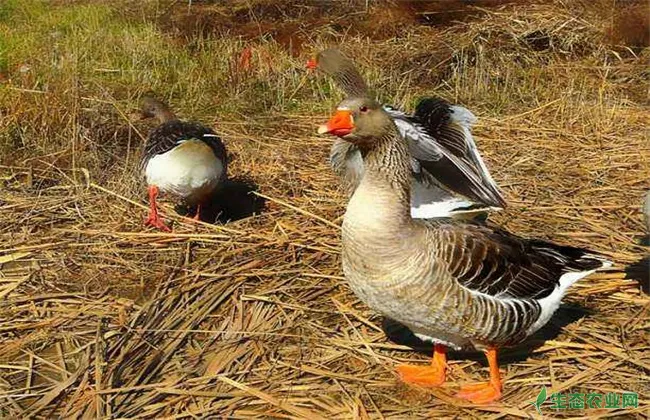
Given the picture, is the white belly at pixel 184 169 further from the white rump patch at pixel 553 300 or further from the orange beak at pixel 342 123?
the white rump patch at pixel 553 300

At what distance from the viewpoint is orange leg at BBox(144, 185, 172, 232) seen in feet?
17.2

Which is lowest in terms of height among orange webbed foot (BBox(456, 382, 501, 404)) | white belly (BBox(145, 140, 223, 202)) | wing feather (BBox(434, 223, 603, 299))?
white belly (BBox(145, 140, 223, 202))

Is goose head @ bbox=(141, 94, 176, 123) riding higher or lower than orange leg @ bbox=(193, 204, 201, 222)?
higher

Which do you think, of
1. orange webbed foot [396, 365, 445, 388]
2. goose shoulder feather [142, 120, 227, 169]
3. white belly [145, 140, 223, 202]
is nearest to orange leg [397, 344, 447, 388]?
orange webbed foot [396, 365, 445, 388]

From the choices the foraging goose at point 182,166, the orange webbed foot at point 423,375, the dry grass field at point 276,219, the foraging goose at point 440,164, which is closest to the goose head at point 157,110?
the dry grass field at point 276,219

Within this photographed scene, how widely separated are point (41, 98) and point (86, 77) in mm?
1681

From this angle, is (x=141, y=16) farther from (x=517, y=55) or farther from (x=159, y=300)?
(x=159, y=300)

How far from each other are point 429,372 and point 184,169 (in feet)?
8.41

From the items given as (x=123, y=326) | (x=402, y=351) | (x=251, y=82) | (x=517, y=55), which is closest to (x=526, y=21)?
(x=517, y=55)

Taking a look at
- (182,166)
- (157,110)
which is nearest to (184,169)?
(182,166)

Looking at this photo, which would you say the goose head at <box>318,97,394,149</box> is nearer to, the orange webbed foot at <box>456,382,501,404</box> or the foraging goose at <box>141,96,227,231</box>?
the orange webbed foot at <box>456,382,501,404</box>

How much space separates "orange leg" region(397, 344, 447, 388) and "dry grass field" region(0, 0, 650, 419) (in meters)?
0.07

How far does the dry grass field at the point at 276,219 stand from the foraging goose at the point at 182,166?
0.26 m

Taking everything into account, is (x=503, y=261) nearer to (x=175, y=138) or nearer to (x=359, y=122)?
(x=359, y=122)
